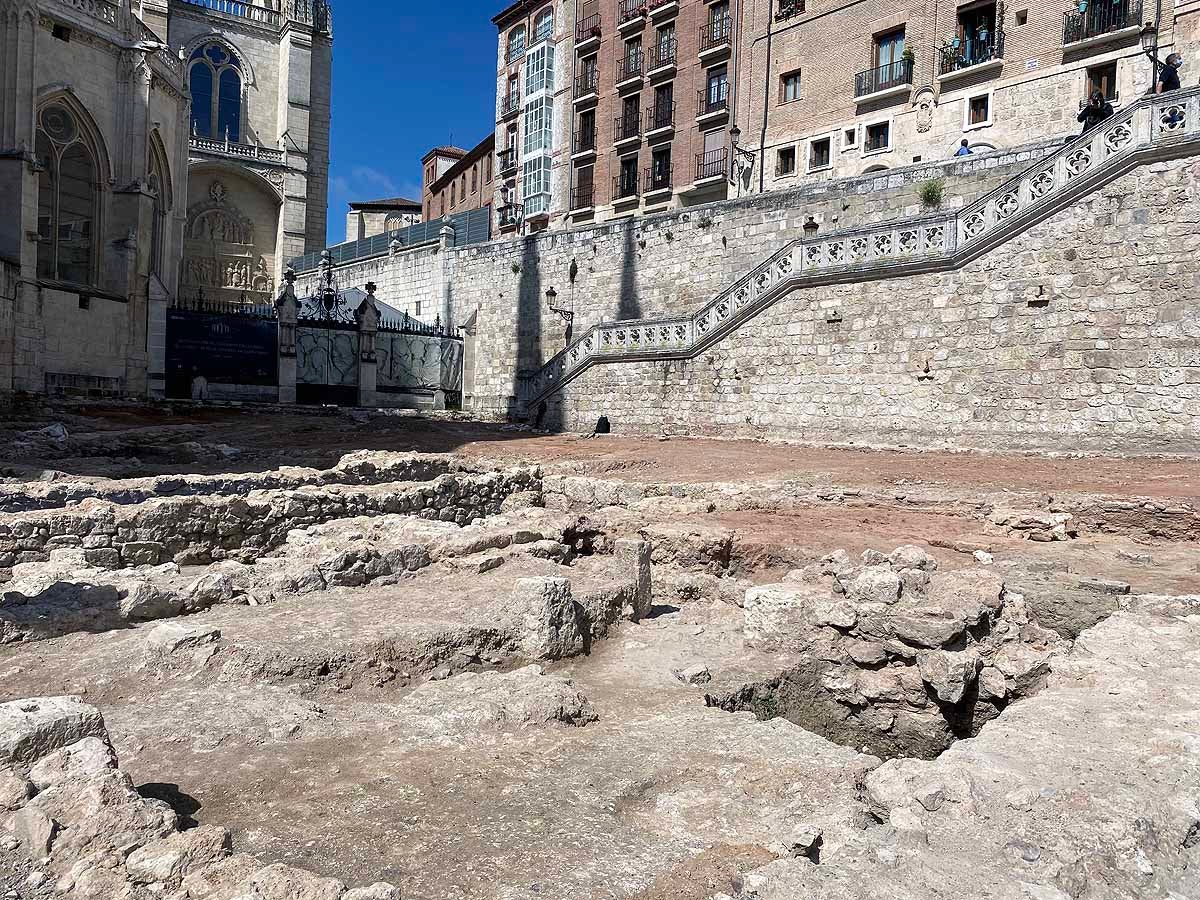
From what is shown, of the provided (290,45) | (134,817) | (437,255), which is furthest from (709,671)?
(290,45)

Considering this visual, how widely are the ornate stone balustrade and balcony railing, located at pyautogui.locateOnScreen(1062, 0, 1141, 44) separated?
125ft

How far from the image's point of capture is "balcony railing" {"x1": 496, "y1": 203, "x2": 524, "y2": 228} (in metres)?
41.3

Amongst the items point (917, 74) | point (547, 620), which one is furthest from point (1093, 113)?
point (547, 620)

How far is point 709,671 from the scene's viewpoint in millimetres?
5215

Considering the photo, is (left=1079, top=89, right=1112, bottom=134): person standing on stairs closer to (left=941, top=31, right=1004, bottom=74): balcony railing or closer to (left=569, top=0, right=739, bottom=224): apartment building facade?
(left=941, top=31, right=1004, bottom=74): balcony railing

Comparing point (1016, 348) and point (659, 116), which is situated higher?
point (659, 116)

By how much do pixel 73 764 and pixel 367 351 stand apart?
27.1 metres

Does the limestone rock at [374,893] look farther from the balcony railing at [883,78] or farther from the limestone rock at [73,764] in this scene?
the balcony railing at [883,78]

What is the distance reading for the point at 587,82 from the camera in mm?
39500

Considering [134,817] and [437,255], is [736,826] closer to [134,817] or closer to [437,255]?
[134,817]

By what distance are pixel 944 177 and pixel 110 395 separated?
2428 centimetres

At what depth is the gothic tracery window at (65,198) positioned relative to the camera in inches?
1014

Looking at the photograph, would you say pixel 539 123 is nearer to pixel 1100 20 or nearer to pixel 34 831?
pixel 1100 20

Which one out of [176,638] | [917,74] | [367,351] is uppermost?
[917,74]
